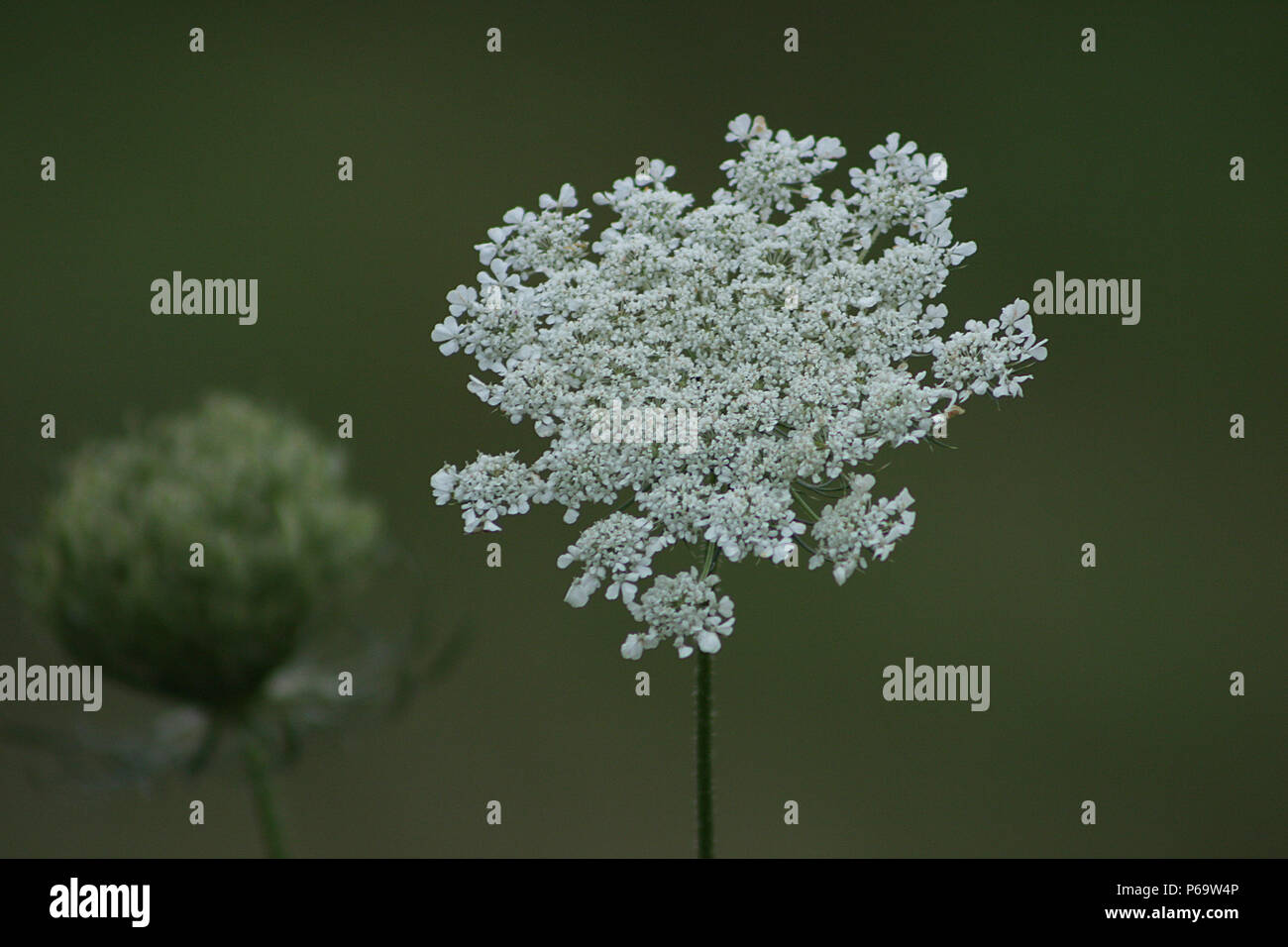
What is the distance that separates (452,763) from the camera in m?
7.43

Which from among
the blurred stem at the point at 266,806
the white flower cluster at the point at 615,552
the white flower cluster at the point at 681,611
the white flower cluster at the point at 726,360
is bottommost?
the blurred stem at the point at 266,806

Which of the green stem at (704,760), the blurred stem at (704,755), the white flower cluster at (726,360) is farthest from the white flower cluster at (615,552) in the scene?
the green stem at (704,760)

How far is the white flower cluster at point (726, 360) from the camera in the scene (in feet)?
11.2

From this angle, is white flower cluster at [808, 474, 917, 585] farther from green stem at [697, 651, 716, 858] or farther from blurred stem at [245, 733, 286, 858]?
blurred stem at [245, 733, 286, 858]

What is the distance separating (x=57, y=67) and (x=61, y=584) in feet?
23.9

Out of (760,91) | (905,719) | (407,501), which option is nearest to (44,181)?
(407,501)

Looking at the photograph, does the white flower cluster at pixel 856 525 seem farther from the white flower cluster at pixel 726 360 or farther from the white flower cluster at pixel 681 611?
the white flower cluster at pixel 681 611

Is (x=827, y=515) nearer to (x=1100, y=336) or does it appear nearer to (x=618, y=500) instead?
(x=618, y=500)

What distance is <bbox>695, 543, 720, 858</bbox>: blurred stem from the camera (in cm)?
323

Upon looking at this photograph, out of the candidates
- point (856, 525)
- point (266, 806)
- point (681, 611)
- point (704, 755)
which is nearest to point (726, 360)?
point (856, 525)

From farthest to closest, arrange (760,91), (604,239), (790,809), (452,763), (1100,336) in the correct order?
(760,91), (1100,336), (452,763), (790,809), (604,239)

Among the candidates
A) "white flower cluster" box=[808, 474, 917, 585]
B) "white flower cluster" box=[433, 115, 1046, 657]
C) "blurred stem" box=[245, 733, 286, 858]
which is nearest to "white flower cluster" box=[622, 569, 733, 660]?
"white flower cluster" box=[433, 115, 1046, 657]

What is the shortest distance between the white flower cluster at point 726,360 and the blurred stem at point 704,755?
0.10 meters

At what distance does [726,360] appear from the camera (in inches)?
142
